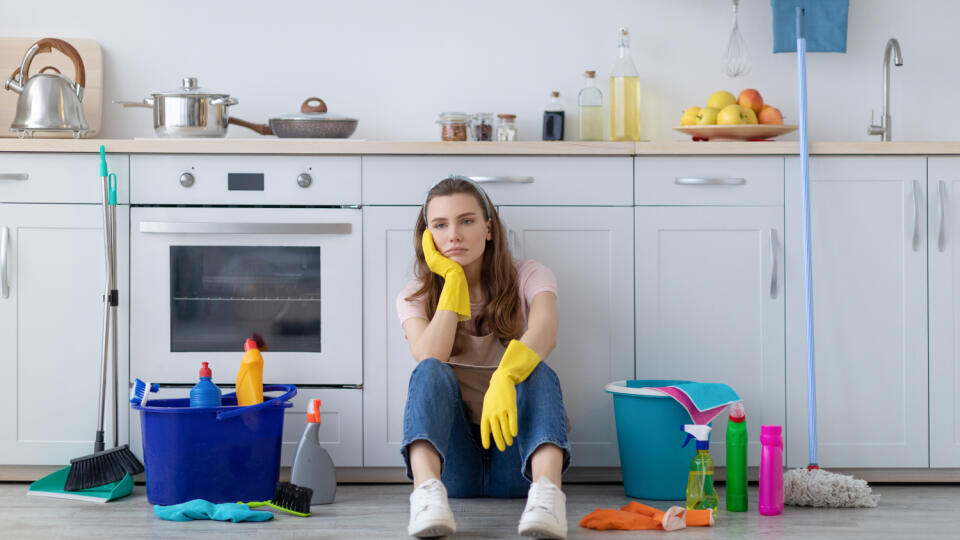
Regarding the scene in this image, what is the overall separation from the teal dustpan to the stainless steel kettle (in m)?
0.99

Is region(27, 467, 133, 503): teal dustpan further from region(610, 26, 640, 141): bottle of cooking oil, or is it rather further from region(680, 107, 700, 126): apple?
region(680, 107, 700, 126): apple

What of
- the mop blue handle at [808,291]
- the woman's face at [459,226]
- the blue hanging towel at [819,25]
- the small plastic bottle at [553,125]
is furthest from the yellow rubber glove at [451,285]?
the blue hanging towel at [819,25]

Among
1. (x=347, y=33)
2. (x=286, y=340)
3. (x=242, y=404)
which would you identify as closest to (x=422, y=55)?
(x=347, y=33)

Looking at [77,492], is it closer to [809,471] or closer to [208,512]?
[208,512]

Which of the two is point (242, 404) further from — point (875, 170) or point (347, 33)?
point (875, 170)

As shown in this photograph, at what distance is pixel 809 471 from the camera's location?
7.94 ft

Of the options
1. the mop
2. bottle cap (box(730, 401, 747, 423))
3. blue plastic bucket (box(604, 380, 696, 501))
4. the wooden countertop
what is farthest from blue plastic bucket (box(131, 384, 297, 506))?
the mop

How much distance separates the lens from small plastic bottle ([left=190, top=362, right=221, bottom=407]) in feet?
7.72

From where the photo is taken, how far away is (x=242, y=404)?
243 centimetres

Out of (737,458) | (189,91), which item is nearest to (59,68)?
(189,91)

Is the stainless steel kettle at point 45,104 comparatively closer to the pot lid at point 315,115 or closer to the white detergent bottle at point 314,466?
the pot lid at point 315,115

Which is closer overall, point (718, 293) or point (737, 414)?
point (737, 414)

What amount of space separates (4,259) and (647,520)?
1.86m

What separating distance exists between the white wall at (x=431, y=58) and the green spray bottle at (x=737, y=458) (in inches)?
44.1
